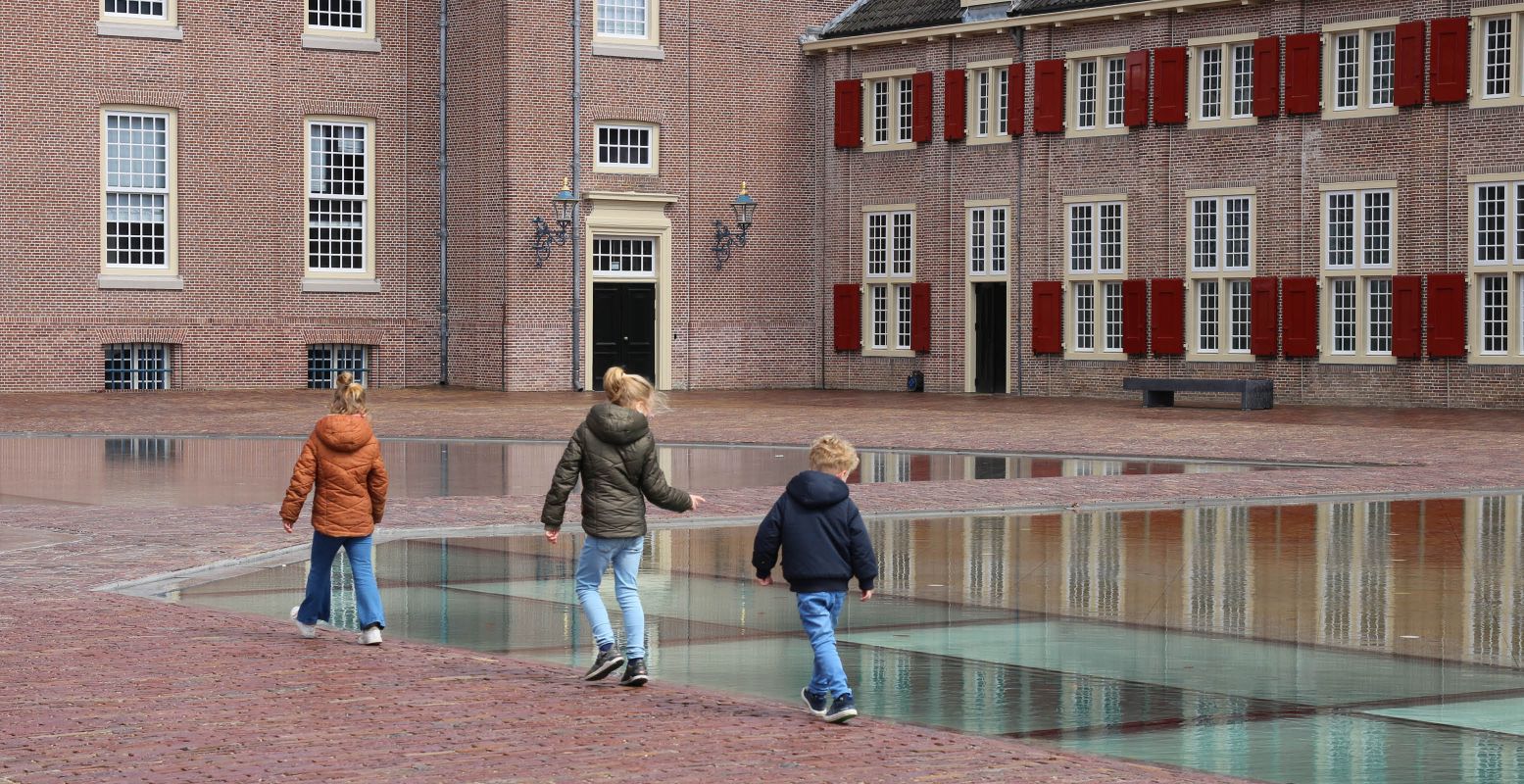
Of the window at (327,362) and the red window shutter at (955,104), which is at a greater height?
the red window shutter at (955,104)

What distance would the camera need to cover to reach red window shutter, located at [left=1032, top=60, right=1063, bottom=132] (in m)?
37.7

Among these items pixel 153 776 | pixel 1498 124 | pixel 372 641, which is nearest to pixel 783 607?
pixel 372 641

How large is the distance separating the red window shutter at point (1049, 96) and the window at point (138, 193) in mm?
15468

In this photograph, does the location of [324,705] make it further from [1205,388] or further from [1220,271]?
[1220,271]

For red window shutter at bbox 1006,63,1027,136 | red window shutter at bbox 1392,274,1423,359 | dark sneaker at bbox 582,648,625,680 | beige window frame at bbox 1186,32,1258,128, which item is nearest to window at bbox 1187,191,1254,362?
beige window frame at bbox 1186,32,1258,128

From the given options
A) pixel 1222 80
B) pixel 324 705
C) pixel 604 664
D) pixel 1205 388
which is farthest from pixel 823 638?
pixel 1222 80

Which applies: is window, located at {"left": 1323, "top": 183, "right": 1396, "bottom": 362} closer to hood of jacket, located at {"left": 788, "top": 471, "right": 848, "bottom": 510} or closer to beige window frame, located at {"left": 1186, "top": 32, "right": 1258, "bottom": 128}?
beige window frame, located at {"left": 1186, "top": 32, "right": 1258, "bottom": 128}

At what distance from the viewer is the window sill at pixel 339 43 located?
1531 inches

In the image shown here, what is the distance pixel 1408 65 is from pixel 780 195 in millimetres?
13122

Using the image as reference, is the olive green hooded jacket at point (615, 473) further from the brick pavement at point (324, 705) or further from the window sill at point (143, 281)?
the window sill at point (143, 281)

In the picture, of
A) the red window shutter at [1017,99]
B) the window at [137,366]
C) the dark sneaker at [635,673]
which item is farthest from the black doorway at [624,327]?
the dark sneaker at [635,673]

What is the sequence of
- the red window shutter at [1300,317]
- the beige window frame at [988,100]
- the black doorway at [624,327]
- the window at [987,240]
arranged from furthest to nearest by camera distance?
the black doorway at [624,327]
the window at [987,240]
the beige window frame at [988,100]
the red window shutter at [1300,317]

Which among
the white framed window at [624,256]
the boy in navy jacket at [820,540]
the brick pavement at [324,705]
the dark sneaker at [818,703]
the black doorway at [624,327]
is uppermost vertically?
the white framed window at [624,256]

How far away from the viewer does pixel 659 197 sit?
39.9 metres
